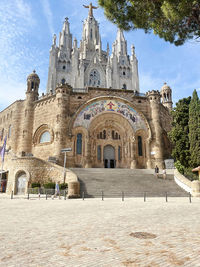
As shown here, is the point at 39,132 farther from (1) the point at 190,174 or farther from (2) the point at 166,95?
(2) the point at 166,95

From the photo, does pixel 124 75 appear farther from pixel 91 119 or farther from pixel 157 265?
pixel 157 265

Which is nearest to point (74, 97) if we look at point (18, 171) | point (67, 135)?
point (67, 135)

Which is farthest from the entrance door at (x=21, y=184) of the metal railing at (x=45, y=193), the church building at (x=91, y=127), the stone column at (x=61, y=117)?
the stone column at (x=61, y=117)

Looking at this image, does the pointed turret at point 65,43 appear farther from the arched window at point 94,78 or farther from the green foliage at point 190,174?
the green foliage at point 190,174

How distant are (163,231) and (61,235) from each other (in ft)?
9.64

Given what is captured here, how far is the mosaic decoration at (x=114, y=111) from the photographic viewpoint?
29719 millimetres

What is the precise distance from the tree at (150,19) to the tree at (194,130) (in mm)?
15218

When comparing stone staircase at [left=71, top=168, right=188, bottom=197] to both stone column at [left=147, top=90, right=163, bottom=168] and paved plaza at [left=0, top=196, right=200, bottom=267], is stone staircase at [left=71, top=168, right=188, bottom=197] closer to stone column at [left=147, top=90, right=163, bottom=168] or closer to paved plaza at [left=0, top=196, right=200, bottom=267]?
stone column at [left=147, top=90, right=163, bottom=168]

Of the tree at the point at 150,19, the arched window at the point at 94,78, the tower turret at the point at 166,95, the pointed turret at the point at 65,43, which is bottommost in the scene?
the tree at the point at 150,19

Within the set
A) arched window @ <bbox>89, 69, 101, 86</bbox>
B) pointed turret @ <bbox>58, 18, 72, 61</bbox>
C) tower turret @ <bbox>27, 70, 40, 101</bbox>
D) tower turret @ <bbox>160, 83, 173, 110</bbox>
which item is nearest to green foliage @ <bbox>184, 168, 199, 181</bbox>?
tower turret @ <bbox>160, 83, 173, 110</bbox>

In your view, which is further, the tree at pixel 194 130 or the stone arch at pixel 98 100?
the stone arch at pixel 98 100

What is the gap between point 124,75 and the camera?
64812mm

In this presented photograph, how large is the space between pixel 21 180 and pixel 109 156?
45.2 feet

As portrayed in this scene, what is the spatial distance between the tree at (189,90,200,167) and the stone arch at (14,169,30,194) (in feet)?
63.5
